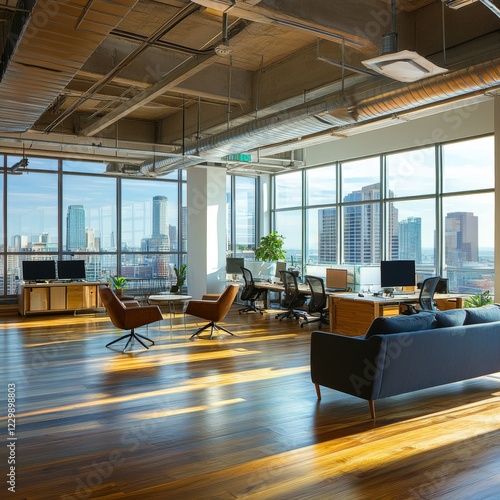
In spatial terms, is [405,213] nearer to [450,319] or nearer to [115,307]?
[450,319]

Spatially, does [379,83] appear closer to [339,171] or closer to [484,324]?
[484,324]

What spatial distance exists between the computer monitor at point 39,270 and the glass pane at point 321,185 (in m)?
6.45

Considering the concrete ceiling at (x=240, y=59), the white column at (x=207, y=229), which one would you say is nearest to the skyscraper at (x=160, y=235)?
the white column at (x=207, y=229)

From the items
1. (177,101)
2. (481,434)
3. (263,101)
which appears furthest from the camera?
(177,101)

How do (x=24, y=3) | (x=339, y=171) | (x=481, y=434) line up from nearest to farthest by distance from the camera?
(x=481, y=434), (x=24, y=3), (x=339, y=171)

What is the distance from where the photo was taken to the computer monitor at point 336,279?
9562mm

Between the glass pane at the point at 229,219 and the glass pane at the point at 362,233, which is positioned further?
the glass pane at the point at 229,219

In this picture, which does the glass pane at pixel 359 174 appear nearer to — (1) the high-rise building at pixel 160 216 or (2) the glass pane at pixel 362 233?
(2) the glass pane at pixel 362 233

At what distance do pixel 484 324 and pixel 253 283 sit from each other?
6875 millimetres

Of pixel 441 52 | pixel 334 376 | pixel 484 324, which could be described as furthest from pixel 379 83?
pixel 334 376

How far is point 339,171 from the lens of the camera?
500 inches

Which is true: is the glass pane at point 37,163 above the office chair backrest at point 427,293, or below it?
above

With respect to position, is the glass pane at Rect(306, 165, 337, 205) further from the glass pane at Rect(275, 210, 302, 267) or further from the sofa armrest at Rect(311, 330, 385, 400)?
the sofa armrest at Rect(311, 330, 385, 400)

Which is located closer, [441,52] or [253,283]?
[441,52]
